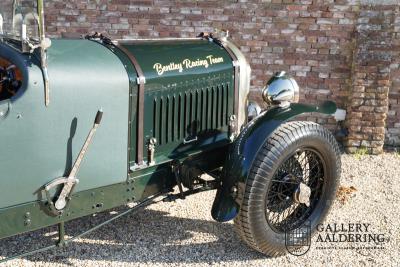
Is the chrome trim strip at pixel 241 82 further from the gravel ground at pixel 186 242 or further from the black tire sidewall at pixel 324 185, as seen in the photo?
the gravel ground at pixel 186 242

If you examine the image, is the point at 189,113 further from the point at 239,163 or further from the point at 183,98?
the point at 239,163

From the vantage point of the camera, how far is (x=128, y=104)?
3.18 m

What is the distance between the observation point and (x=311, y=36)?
230 inches

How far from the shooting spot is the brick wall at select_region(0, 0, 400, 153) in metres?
5.63

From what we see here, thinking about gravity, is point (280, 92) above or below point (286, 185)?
above

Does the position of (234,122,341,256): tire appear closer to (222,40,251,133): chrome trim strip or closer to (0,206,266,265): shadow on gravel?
(0,206,266,265): shadow on gravel

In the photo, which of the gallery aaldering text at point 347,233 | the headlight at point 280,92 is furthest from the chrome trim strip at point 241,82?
the gallery aaldering text at point 347,233

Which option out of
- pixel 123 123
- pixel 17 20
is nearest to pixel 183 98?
pixel 123 123

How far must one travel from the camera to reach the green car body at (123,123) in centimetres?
276

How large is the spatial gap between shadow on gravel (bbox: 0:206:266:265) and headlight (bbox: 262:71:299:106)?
3.40 feet

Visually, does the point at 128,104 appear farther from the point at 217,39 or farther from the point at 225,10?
the point at 225,10

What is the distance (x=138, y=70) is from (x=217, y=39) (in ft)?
3.38

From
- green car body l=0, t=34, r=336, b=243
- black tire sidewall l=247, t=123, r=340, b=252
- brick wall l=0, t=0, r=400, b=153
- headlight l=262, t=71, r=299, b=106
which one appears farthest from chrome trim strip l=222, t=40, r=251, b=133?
brick wall l=0, t=0, r=400, b=153

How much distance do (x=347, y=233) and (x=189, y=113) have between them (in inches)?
60.0
